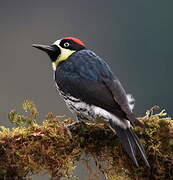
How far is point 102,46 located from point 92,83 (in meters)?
30.6

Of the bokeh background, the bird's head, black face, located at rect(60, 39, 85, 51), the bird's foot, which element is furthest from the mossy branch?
the bokeh background

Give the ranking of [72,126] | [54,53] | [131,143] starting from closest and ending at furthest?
[131,143] → [72,126] → [54,53]

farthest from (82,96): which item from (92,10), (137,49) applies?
(92,10)

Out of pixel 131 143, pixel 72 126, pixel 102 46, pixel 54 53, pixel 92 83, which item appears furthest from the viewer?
pixel 102 46

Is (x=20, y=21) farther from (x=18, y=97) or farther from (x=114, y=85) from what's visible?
(x=114, y=85)

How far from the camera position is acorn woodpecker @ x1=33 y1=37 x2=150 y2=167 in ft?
17.5

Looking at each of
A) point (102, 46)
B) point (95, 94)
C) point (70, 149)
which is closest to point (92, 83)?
point (95, 94)

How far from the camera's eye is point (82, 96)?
5.96 m

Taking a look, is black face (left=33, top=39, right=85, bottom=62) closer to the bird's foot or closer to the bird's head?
the bird's head

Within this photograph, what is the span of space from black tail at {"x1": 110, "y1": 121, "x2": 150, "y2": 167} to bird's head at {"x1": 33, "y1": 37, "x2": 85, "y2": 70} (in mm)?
1757

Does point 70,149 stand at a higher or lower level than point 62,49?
lower

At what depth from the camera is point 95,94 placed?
5.83 meters

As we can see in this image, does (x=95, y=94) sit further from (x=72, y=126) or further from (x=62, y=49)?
(x=62, y=49)

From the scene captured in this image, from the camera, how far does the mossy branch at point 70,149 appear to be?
5020 millimetres
